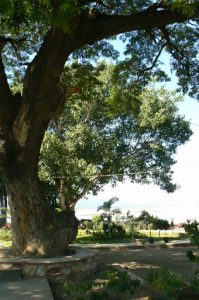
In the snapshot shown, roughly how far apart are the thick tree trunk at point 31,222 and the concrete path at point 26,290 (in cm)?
123

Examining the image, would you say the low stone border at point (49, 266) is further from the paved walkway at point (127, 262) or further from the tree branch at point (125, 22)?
the tree branch at point (125, 22)

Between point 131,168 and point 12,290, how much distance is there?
19.6m

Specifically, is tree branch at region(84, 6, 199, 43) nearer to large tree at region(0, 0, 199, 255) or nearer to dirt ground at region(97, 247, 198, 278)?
large tree at region(0, 0, 199, 255)

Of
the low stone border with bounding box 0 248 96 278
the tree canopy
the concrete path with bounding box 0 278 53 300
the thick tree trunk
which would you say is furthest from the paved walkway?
the tree canopy

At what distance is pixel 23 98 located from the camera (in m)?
10.6

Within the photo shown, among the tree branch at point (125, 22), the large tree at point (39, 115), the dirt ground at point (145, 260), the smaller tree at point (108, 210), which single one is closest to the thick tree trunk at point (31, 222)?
the large tree at point (39, 115)

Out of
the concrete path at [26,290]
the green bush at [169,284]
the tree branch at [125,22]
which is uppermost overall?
the tree branch at [125,22]

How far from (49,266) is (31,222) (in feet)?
3.98

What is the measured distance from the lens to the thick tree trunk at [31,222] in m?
10.2

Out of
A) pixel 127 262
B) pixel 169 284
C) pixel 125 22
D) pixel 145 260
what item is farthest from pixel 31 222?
pixel 125 22

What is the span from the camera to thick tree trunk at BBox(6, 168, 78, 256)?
33.6ft

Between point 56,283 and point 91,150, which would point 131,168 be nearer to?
point 91,150

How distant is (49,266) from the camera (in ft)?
31.2

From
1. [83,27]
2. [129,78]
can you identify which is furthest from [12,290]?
[129,78]
